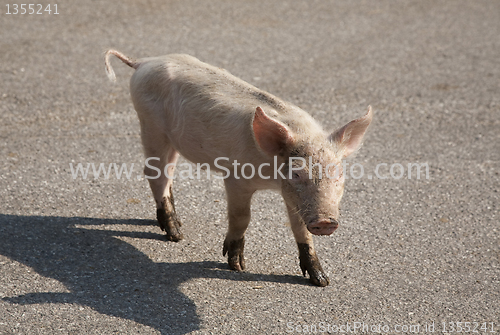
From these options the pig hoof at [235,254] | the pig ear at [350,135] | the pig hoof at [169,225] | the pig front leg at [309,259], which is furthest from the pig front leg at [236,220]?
the pig ear at [350,135]

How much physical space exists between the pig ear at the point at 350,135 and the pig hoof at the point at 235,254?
1.06 metres

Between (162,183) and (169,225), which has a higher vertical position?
(162,183)

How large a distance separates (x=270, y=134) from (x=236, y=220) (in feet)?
2.73

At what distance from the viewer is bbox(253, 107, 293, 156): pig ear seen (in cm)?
356

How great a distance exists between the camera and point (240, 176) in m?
3.98

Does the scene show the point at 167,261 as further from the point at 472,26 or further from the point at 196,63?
the point at 472,26

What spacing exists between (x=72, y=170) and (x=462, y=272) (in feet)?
12.2

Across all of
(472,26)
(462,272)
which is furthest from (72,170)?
(472,26)

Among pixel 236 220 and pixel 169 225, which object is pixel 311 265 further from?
pixel 169 225

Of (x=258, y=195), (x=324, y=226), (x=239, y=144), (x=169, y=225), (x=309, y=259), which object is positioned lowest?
(x=258, y=195)

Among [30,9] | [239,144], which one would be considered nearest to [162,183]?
[239,144]

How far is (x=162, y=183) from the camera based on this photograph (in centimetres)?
467
